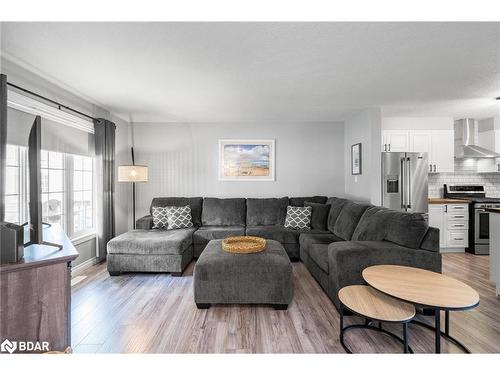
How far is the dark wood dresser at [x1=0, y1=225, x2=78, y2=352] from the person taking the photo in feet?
3.85

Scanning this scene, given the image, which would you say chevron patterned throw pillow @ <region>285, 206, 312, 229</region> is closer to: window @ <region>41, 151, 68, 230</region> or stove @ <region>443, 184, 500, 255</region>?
stove @ <region>443, 184, 500, 255</region>

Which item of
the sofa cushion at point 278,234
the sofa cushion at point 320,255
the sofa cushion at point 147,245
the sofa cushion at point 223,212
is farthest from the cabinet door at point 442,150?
the sofa cushion at point 147,245

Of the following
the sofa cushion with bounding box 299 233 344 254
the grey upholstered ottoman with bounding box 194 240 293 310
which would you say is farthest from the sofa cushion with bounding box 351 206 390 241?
the grey upholstered ottoman with bounding box 194 240 293 310

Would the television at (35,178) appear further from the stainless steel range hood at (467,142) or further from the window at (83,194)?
the stainless steel range hood at (467,142)

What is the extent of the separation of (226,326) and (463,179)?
17.5 feet

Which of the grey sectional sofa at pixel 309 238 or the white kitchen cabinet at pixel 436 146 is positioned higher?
the white kitchen cabinet at pixel 436 146

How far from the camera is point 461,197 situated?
178 inches

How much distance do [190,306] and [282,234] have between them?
5.79 feet

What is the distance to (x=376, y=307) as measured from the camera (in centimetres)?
156

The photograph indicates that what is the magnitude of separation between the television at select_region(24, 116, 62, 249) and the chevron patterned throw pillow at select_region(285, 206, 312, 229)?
10.2 feet

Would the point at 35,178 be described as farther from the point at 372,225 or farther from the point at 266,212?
the point at 266,212

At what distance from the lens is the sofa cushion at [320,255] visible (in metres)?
2.53

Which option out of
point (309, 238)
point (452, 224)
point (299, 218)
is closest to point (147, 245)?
point (309, 238)

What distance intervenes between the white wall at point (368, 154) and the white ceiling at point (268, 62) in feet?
1.01
